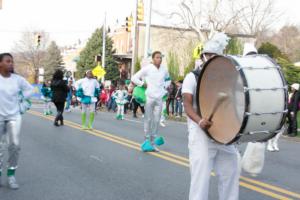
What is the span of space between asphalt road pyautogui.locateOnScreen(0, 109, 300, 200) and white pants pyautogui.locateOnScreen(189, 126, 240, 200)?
1.70 m

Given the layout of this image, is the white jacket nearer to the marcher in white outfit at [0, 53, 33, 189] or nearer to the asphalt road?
the asphalt road

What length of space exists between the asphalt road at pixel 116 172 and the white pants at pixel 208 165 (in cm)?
170

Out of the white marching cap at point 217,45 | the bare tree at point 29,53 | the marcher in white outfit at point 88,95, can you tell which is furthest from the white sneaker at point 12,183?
the bare tree at point 29,53

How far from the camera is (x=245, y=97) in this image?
4453 millimetres

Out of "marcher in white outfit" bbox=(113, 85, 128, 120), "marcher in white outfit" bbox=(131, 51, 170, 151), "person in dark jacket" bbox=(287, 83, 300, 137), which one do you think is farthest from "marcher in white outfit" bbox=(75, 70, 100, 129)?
"marcher in white outfit" bbox=(113, 85, 128, 120)

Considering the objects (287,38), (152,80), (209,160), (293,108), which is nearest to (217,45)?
(209,160)

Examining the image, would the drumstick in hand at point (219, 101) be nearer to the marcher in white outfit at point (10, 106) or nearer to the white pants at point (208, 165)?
the white pants at point (208, 165)

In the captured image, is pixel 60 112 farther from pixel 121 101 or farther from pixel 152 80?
pixel 152 80

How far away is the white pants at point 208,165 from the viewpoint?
4.94 m

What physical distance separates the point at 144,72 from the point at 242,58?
5704mm

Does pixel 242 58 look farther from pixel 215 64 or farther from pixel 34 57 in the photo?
pixel 34 57

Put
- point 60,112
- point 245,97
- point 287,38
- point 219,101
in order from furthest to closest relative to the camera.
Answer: point 287,38
point 60,112
point 219,101
point 245,97

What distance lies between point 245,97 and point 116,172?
168 inches

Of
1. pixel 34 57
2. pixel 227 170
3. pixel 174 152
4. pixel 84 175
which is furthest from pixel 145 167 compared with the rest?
pixel 34 57
